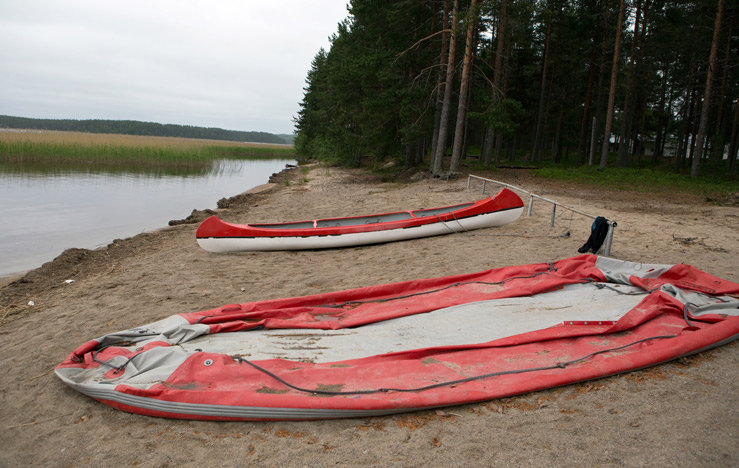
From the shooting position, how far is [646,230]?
26.2 feet

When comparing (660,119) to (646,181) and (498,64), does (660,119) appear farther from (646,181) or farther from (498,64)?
(498,64)

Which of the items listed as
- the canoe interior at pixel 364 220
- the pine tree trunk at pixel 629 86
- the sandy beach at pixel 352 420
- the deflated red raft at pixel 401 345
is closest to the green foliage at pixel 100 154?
the sandy beach at pixel 352 420

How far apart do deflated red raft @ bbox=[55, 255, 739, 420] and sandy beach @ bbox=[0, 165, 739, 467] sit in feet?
0.41

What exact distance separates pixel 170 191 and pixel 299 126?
25334 millimetres

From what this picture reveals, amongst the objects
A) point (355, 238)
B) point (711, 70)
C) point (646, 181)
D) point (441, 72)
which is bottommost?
point (355, 238)

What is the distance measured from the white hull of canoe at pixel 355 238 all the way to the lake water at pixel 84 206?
385 centimetres

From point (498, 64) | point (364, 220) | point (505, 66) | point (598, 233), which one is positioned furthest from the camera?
point (505, 66)

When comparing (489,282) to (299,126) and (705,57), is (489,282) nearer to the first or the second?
(705,57)

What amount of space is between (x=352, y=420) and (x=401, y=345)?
38.8 inches

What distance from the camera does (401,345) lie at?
3.60 meters

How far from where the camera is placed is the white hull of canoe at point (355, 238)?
775 centimetres

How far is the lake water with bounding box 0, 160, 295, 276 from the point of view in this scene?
9.98 metres

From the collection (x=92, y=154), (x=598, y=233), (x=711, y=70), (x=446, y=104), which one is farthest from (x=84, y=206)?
(x=711, y=70)

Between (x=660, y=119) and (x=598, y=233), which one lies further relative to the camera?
(x=660, y=119)
